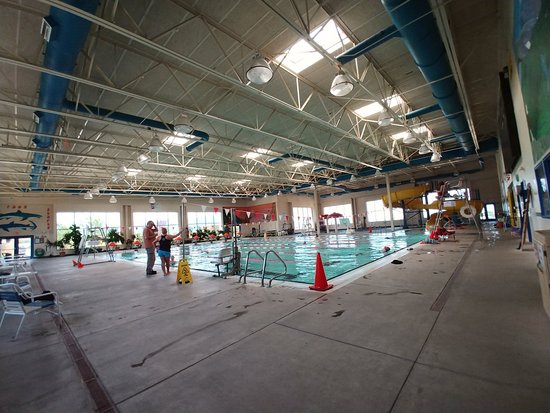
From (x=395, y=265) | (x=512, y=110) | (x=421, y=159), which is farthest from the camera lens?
(x=421, y=159)

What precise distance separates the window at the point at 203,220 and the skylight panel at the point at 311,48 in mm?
23683

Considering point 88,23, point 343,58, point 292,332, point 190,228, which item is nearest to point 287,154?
point 343,58

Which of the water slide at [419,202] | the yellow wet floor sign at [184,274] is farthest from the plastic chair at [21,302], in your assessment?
the water slide at [419,202]

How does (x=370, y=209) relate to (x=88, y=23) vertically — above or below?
below

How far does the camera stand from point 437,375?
196 centimetres

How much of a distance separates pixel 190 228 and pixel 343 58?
25566mm

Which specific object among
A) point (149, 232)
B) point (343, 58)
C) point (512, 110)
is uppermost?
point (343, 58)

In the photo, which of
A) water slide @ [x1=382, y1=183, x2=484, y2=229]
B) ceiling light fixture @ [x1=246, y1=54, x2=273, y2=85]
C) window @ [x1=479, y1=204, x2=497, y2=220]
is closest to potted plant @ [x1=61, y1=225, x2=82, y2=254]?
ceiling light fixture @ [x1=246, y1=54, x2=273, y2=85]

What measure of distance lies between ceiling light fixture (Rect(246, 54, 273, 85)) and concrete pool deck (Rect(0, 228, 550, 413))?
436 centimetres

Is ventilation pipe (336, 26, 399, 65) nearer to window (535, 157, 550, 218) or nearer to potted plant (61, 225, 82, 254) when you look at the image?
window (535, 157, 550, 218)

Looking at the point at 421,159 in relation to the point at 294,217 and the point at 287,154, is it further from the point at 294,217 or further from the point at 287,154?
the point at 294,217

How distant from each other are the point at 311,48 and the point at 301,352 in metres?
7.41

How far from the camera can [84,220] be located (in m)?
22.8

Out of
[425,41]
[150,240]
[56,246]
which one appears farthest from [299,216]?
[425,41]
